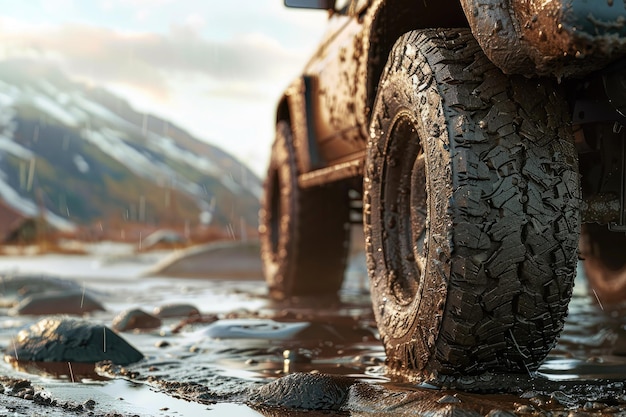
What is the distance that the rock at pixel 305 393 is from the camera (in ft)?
8.03

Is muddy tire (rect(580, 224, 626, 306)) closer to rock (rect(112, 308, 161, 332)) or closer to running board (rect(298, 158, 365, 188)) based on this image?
running board (rect(298, 158, 365, 188))

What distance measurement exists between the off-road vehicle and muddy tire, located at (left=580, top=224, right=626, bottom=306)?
100 inches

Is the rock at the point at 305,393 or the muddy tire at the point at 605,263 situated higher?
the muddy tire at the point at 605,263

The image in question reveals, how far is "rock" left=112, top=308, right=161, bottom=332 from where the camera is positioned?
4.50 metres

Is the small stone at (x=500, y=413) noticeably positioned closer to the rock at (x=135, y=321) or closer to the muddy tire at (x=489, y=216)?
the muddy tire at (x=489, y=216)

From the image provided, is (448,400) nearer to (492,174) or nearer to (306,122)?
(492,174)

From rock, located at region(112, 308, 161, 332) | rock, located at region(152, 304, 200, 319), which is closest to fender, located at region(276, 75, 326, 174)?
rock, located at region(152, 304, 200, 319)

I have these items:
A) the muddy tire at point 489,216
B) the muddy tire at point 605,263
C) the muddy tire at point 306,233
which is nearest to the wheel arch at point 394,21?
the muddy tire at point 489,216

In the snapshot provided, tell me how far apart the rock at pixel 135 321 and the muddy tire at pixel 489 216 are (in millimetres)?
2218

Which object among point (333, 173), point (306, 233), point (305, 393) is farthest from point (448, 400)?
point (306, 233)

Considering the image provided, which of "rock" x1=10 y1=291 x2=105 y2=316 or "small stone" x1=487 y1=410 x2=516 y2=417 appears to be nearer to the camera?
"small stone" x1=487 y1=410 x2=516 y2=417

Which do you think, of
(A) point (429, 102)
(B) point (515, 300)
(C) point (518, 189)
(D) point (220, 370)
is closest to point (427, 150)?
(A) point (429, 102)

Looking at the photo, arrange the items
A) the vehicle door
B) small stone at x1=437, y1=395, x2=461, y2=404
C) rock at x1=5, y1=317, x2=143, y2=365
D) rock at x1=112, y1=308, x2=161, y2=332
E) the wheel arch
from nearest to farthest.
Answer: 1. small stone at x1=437, y1=395, x2=461, y2=404
2. the wheel arch
3. rock at x1=5, y1=317, x2=143, y2=365
4. the vehicle door
5. rock at x1=112, y1=308, x2=161, y2=332

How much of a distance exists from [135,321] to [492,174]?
2.69 m
